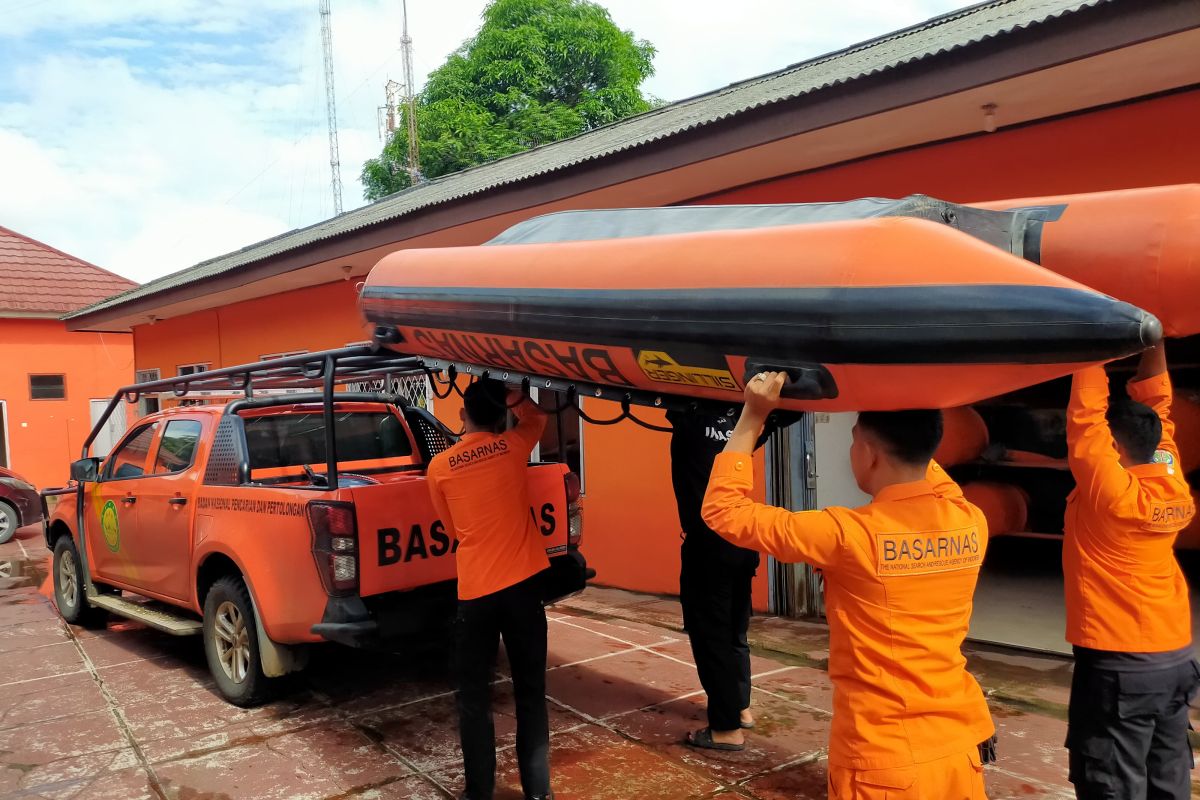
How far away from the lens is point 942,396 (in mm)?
2205

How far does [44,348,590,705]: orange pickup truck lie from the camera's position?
4070mm

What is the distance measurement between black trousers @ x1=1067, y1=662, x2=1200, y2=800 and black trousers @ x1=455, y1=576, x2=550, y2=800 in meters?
1.90

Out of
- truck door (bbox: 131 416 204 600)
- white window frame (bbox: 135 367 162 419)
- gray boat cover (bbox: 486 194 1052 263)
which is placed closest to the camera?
gray boat cover (bbox: 486 194 1052 263)

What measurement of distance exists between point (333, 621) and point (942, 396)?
9.76ft

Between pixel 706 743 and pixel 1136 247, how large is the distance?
273cm

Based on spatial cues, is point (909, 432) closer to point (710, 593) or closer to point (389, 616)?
point (710, 593)

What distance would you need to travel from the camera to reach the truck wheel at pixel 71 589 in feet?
21.6

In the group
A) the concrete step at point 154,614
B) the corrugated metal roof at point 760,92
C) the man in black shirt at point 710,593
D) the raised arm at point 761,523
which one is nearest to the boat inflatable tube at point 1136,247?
the raised arm at point 761,523

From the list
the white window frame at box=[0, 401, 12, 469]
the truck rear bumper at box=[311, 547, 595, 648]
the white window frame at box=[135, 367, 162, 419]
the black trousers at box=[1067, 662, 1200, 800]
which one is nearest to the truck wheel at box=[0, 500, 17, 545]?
the white window frame at box=[135, 367, 162, 419]

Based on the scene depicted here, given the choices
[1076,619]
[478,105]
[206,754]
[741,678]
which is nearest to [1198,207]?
[1076,619]

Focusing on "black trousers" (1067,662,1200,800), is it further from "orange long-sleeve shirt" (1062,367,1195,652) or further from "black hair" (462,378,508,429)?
"black hair" (462,378,508,429)

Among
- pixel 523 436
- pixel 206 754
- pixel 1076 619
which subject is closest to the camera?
pixel 1076 619

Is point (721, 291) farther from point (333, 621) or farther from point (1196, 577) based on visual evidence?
point (1196, 577)

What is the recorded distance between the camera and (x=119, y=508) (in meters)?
5.86
